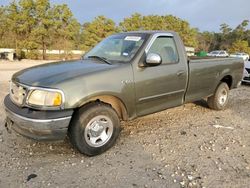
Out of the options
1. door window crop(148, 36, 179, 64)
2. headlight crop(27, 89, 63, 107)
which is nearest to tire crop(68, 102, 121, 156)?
headlight crop(27, 89, 63, 107)

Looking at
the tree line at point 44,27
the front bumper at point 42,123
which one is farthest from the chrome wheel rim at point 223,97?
the tree line at point 44,27

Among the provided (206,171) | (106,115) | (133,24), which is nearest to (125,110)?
(106,115)

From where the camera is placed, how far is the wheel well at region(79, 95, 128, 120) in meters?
3.87

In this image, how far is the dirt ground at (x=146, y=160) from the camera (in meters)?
3.20

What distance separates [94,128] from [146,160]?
2.89 feet

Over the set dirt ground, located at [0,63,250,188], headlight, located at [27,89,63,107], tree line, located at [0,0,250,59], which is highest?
tree line, located at [0,0,250,59]

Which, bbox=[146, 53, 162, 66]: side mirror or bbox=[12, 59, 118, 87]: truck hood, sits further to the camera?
bbox=[146, 53, 162, 66]: side mirror

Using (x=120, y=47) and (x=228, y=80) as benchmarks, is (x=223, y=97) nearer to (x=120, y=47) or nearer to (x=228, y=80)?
(x=228, y=80)

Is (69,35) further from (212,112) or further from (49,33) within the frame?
(212,112)

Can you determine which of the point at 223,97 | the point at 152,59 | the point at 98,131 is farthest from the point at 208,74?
the point at 98,131

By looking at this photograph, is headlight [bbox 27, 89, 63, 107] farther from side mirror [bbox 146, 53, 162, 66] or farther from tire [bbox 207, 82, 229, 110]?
tire [bbox 207, 82, 229, 110]

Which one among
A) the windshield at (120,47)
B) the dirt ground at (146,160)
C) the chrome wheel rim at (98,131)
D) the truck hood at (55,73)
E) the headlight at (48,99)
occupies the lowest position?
the dirt ground at (146,160)

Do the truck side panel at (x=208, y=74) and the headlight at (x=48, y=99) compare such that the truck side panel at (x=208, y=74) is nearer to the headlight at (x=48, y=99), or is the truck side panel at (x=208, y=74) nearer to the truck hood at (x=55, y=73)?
the truck hood at (x=55, y=73)

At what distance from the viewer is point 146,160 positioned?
3.74 m
